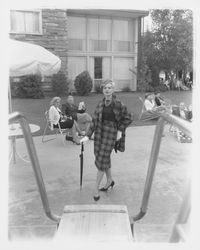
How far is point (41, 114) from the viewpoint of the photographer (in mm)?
9531

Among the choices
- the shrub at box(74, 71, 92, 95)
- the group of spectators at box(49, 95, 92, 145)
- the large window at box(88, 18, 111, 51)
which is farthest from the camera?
the large window at box(88, 18, 111, 51)

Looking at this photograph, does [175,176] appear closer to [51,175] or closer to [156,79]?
[51,175]

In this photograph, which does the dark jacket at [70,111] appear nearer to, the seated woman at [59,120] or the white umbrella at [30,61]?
the seated woman at [59,120]

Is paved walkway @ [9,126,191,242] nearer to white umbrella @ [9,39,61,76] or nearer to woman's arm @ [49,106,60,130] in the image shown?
woman's arm @ [49,106,60,130]

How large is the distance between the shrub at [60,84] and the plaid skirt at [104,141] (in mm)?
9773

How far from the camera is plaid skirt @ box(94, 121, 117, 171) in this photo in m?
3.44

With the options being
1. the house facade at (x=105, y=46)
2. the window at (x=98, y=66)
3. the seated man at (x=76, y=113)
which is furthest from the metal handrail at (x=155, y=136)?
the window at (x=98, y=66)

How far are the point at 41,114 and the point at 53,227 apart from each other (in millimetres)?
6920

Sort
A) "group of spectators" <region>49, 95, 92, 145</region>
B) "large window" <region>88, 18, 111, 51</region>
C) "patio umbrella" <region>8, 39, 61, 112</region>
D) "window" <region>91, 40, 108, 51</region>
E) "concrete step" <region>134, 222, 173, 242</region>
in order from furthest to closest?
"window" <region>91, 40, 108, 51</region> → "large window" <region>88, 18, 111, 51</region> → "group of spectators" <region>49, 95, 92, 145</region> → "patio umbrella" <region>8, 39, 61, 112</region> → "concrete step" <region>134, 222, 173, 242</region>

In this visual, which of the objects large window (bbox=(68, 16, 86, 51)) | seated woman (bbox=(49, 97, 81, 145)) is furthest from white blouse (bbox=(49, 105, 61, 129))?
large window (bbox=(68, 16, 86, 51))

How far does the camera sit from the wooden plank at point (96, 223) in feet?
6.82

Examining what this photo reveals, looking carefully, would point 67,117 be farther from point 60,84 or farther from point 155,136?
point 60,84

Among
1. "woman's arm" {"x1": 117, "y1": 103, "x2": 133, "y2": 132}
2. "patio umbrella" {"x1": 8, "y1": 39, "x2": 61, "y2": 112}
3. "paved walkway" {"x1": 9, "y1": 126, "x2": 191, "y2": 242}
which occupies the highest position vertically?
"patio umbrella" {"x1": 8, "y1": 39, "x2": 61, "y2": 112}

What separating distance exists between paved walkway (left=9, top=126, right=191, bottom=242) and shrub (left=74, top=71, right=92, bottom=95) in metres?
8.56
